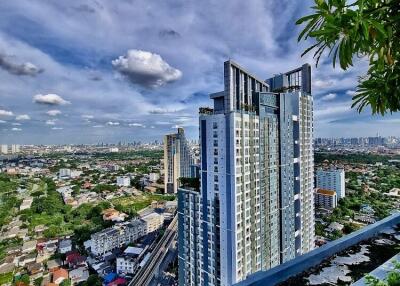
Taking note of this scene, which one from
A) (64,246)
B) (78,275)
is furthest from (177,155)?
(78,275)

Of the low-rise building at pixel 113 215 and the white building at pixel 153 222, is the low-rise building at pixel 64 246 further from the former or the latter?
the white building at pixel 153 222

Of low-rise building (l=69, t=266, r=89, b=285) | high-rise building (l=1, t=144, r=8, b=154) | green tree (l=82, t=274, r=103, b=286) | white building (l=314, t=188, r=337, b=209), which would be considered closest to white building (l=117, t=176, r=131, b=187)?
low-rise building (l=69, t=266, r=89, b=285)

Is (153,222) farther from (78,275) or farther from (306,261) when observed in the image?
(306,261)

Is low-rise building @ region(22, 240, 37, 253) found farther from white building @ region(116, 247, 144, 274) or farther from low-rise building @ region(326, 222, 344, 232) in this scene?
low-rise building @ region(326, 222, 344, 232)

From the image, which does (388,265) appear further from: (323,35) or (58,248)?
(58,248)

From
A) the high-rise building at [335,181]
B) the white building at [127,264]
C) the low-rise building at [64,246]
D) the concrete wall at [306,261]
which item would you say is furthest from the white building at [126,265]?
the high-rise building at [335,181]

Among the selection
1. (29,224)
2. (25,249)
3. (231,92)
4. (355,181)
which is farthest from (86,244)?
(355,181)
